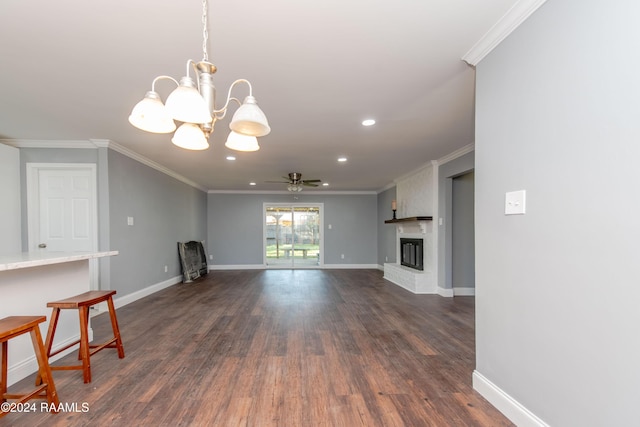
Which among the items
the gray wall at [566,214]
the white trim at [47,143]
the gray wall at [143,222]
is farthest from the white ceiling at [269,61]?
the gray wall at [143,222]

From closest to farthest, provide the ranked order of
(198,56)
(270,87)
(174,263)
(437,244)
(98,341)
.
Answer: (198,56) < (270,87) < (98,341) < (437,244) < (174,263)

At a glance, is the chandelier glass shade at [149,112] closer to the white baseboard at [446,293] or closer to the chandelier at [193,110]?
the chandelier at [193,110]

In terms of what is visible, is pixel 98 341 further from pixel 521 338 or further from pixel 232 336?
pixel 521 338

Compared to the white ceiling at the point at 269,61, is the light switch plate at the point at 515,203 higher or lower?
lower

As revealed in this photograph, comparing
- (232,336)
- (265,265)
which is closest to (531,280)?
(232,336)

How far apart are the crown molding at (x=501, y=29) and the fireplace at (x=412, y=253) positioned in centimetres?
409

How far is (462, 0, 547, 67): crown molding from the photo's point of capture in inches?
59.3

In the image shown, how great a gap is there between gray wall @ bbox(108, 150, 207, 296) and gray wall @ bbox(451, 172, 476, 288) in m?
5.24

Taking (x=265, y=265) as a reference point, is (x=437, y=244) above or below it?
above

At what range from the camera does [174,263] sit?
6137mm

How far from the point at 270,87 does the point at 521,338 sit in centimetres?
242

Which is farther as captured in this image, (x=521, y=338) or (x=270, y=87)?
(x=270, y=87)

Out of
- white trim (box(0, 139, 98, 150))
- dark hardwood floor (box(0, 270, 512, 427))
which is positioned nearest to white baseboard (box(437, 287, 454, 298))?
dark hardwood floor (box(0, 270, 512, 427))

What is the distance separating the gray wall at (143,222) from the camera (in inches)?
163
